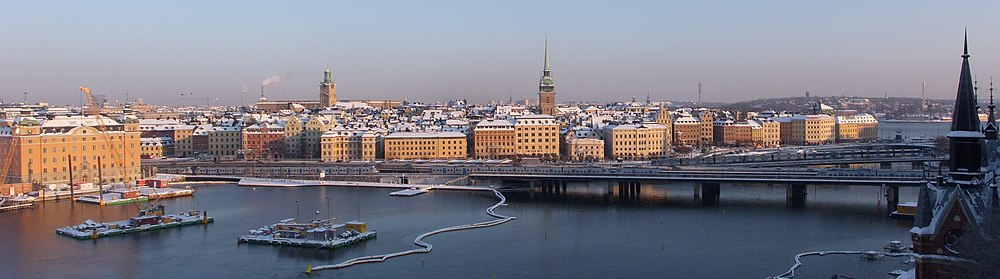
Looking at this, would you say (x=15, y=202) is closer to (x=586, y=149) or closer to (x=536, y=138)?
(x=536, y=138)

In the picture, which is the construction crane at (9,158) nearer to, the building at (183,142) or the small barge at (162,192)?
the small barge at (162,192)

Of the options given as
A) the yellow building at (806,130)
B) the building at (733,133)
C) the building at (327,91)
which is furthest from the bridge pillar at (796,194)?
the building at (327,91)

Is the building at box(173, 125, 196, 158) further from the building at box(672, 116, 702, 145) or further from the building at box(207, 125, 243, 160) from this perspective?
the building at box(672, 116, 702, 145)

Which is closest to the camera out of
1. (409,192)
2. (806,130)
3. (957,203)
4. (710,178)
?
(957,203)

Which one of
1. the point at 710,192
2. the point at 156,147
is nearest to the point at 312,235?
the point at 710,192

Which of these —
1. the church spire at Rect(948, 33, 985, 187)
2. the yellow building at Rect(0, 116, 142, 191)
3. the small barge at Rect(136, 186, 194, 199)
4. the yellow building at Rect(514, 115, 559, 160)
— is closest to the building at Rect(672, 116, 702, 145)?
the yellow building at Rect(514, 115, 559, 160)

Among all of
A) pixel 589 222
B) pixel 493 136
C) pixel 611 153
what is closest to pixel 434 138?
pixel 493 136
